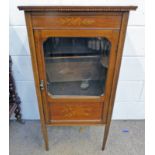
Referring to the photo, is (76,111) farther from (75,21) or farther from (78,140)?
(75,21)

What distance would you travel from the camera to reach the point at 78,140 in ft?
4.82

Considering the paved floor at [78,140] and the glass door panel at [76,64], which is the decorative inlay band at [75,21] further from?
the paved floor at [78,140]

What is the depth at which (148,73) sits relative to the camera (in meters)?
1.36

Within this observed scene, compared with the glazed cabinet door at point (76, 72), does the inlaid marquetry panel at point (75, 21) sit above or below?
above

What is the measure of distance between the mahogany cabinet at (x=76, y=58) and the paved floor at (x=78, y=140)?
365 millimetres

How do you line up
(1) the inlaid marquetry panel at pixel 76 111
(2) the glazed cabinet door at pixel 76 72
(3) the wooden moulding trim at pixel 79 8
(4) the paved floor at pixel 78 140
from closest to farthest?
(3) the wooden moulding trim at pixel 79 8 → (2) the glazed cabinet door at pixel 76 72 → (1) the inlaid marquetry panel at pixel 76 111 → (4) the paved floor at pixel 78 140

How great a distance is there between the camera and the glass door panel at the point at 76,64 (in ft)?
3.00

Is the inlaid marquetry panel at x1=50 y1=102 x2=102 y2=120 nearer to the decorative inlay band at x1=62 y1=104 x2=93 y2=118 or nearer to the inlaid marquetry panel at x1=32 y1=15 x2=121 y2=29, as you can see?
the decorative inlay band at x1=62 y1=104 x2=93 y2=118

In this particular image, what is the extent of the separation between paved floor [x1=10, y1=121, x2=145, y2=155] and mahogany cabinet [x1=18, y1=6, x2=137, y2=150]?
1.20 ft

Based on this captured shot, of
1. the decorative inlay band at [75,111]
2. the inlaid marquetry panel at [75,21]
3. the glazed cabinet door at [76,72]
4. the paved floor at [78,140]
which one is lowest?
the paved floor at [78,140]

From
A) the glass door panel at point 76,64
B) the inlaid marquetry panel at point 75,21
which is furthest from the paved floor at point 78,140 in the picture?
the inlaid marquetry panel at point 75,21

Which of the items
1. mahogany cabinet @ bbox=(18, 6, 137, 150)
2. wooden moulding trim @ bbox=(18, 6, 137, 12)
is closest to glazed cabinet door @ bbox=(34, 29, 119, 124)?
mahogany cabinet @ bbox=(18, 6, 137, 150)
